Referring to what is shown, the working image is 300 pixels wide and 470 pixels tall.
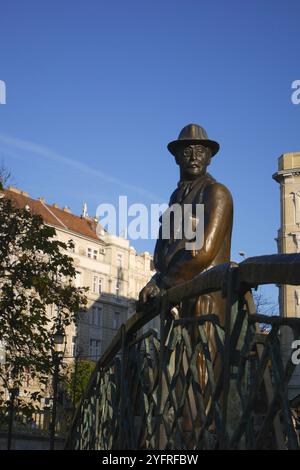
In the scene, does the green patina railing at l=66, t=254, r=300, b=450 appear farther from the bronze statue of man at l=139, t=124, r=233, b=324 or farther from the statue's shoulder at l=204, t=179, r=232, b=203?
the statue's shoulder at l=204, t=179, r=232, b=203

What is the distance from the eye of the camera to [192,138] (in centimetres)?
609

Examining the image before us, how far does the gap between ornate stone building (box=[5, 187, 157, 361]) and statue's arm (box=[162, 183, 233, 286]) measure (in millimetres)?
49867

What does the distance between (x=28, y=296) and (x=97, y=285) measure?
4141cm

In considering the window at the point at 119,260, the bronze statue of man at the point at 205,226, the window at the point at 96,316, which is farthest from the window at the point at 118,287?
the bronze statue of man at the point at 205,226

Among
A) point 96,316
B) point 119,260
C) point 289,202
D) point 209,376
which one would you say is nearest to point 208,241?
point 209,376

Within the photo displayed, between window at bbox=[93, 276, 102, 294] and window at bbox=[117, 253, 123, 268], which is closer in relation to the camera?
window at bbox=[93, 276, 102, 294]

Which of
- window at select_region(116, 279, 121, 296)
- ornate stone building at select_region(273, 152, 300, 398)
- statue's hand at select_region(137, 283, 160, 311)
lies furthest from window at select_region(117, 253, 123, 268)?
statue's hand at select_region(137, 283, 160, 311)

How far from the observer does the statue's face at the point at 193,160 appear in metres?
6.15

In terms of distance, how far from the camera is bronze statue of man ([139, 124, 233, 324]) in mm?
5523

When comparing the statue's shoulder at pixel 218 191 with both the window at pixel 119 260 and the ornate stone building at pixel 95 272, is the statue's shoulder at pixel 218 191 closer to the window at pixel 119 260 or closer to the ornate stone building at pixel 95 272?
the ornate stone building at pixel 95 272

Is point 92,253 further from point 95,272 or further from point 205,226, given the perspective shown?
point 205,226

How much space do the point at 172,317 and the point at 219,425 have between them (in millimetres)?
1273

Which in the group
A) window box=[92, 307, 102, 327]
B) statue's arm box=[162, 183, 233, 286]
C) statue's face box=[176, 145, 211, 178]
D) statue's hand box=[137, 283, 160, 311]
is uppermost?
window box=[92, 307, 102, 327]

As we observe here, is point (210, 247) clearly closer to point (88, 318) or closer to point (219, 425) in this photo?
point (219, 425)
